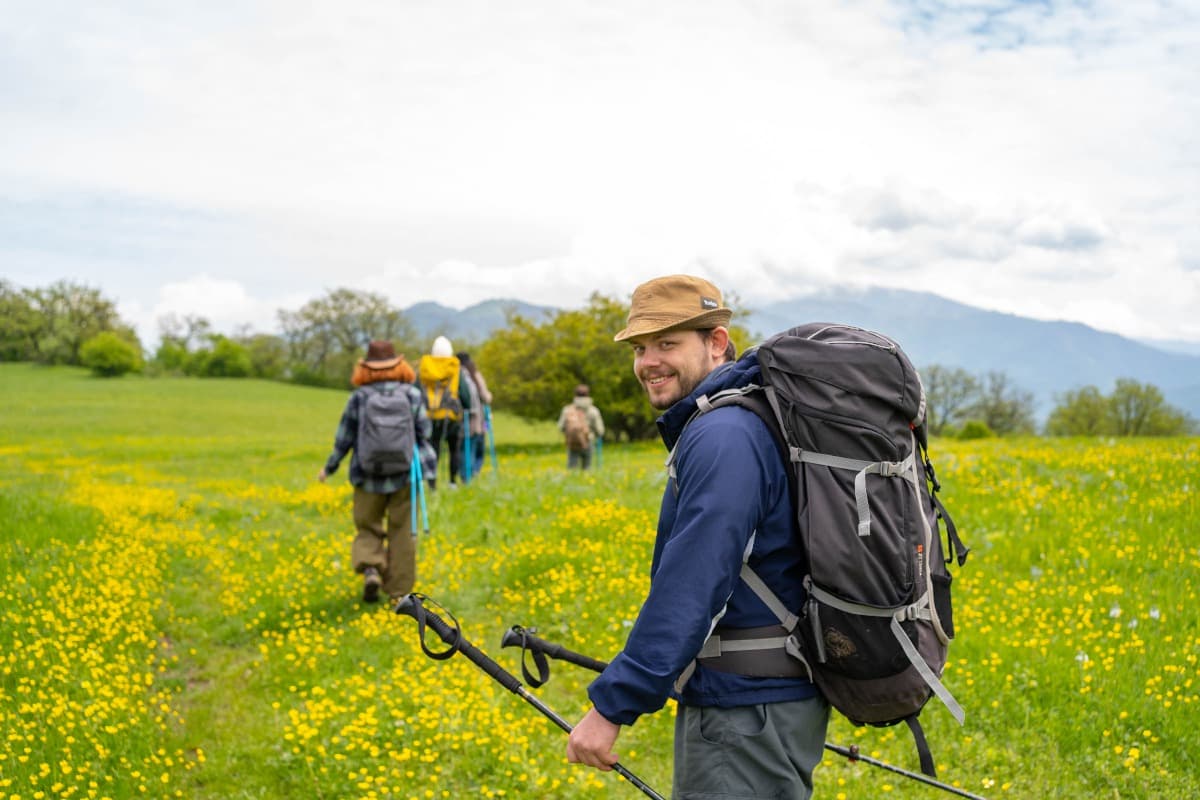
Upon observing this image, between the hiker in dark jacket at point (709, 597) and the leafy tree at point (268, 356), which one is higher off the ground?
the leafy tree at point (268, 356)

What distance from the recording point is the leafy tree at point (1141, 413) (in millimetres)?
95625

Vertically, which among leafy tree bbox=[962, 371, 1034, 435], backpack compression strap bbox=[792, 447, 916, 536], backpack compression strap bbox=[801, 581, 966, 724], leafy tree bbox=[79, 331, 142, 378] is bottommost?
leafy tree bbox=[962, 371, 1034, 435]

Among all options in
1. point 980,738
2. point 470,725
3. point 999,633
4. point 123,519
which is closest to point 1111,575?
point 999,633

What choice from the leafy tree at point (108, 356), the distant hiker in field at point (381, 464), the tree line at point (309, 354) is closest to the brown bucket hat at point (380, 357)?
the distant hiker in field at point (381, 464)

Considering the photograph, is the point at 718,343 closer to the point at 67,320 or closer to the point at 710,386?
the point at 710,386

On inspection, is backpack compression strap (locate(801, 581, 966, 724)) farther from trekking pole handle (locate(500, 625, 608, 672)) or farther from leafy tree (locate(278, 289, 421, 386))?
leafy tree (locate(278, 289, 421, 386))

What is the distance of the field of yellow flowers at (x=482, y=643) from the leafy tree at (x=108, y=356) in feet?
272

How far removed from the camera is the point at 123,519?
42.1ft

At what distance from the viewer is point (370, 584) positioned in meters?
9.36

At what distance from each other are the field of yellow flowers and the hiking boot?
0.28 meters

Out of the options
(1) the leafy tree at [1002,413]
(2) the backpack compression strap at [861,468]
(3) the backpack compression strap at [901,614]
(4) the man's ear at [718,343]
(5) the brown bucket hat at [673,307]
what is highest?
(5) the brown bucket hat at [673,307]

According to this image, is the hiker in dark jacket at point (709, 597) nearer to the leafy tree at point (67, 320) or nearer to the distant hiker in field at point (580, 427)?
the distant hiker in field at point (580, 427)

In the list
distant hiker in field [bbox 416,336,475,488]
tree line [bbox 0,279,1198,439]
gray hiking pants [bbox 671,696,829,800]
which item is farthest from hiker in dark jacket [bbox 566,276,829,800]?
tree line [bbox 0,279,1198,439]

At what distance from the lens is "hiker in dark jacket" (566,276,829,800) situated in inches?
113
